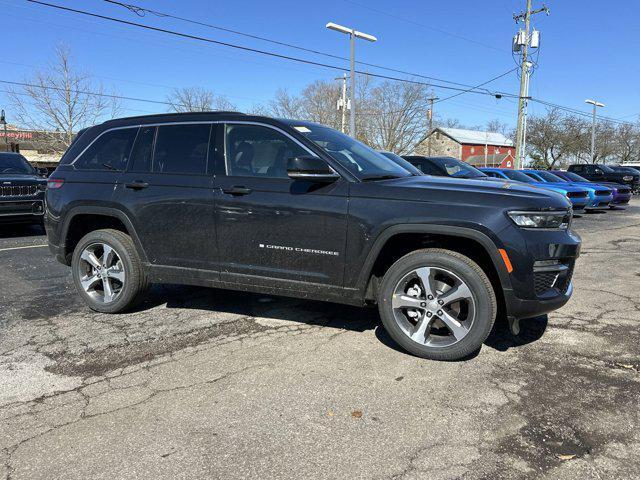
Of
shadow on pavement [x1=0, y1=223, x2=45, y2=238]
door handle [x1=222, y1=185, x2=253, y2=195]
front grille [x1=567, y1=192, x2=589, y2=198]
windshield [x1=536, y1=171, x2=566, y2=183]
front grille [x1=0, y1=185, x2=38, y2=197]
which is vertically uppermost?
door handle [x1=222, y1=185, x2=253, y2=195]

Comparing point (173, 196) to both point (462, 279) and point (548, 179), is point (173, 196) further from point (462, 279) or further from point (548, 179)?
point (548, 179)

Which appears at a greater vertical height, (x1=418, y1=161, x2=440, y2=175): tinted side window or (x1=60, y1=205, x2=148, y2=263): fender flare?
(x1=418, y1=161, x2=440, y2=175): tinted side window

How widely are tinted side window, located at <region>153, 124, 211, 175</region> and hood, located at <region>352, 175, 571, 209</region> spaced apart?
1514 millimetres

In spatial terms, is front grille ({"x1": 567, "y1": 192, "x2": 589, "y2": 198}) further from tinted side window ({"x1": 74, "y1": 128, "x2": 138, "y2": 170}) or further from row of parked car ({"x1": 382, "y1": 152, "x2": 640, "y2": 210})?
tinted side window ({"x1": 74, "y1": 128, "x2": 138, "y2": 170})

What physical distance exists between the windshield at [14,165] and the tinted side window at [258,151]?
8.59 m

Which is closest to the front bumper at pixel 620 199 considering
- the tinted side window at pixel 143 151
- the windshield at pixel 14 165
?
the tinted side window at pixel 143 151

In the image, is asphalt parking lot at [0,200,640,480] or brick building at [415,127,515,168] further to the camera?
brick building at [415,127,515,168]

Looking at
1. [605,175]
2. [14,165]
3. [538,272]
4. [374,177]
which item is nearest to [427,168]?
[374,177]

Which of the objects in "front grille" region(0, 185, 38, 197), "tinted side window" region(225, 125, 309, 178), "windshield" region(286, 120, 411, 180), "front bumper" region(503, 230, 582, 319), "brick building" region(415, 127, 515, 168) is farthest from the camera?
"brick building" region(415, 127, 515, 168)

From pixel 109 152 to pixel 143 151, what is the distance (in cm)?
46

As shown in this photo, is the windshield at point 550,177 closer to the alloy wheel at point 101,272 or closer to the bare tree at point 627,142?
the alloy wheel at point 101,272

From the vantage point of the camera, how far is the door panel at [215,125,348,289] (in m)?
3.84

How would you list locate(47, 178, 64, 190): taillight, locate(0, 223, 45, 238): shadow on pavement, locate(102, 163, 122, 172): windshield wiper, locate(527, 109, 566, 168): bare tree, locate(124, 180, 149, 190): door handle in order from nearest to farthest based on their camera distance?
locate(124, 180, 149, 190): door handle, locate(102, 163, 122, 172): windshield wiper, locate(47, 178, 64, 190): taillight, locate(0, 223, 45, 238): shadow on pavement, locate(527, 109, 566, 168): bare tree

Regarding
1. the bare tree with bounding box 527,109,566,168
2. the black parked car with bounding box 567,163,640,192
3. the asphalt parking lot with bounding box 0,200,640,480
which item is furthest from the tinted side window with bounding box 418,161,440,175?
the bare tree with bounding box 527,109,566,168
